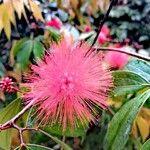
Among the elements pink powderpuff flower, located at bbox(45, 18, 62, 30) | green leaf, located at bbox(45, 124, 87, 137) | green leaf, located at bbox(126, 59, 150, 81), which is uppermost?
pink powderpuff flower, located at bbox(45, 18, 62, 30)

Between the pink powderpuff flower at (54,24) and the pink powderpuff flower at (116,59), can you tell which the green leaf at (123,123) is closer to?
the pink powderpuff flower at (116,59)

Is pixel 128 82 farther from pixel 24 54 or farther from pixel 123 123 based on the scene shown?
pixel 24 54

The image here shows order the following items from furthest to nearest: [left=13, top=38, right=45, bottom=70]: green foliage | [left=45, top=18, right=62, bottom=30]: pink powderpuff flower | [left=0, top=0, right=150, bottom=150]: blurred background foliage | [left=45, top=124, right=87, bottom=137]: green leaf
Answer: [left=45, top=18, right=62, bottom=30]: pink powderpuff flower, [left=13, top=38, right=45, bottom=70]: green foliage, [left=0, top=0, right=150, bottom=150]: blurred background foliage, [left=45, top=124, right=87, bottom=137]: green leaf

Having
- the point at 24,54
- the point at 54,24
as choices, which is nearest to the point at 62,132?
the point at 24,54

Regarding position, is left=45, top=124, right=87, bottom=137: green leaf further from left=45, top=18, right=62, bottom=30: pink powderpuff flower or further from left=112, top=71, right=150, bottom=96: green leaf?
left=45, top=18, right=62, bottom=30: pink powderpuff flower

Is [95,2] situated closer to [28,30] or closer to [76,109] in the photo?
[28,30]

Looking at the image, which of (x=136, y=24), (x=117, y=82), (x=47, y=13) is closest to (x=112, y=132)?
(x=117, y=82)

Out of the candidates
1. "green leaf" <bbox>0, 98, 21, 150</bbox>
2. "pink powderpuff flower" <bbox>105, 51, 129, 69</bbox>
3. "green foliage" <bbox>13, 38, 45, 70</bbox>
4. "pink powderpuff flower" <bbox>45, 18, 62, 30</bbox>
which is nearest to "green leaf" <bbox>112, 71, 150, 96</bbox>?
"green leaf" <bbox>0, 98, 21, 150</bbox>
